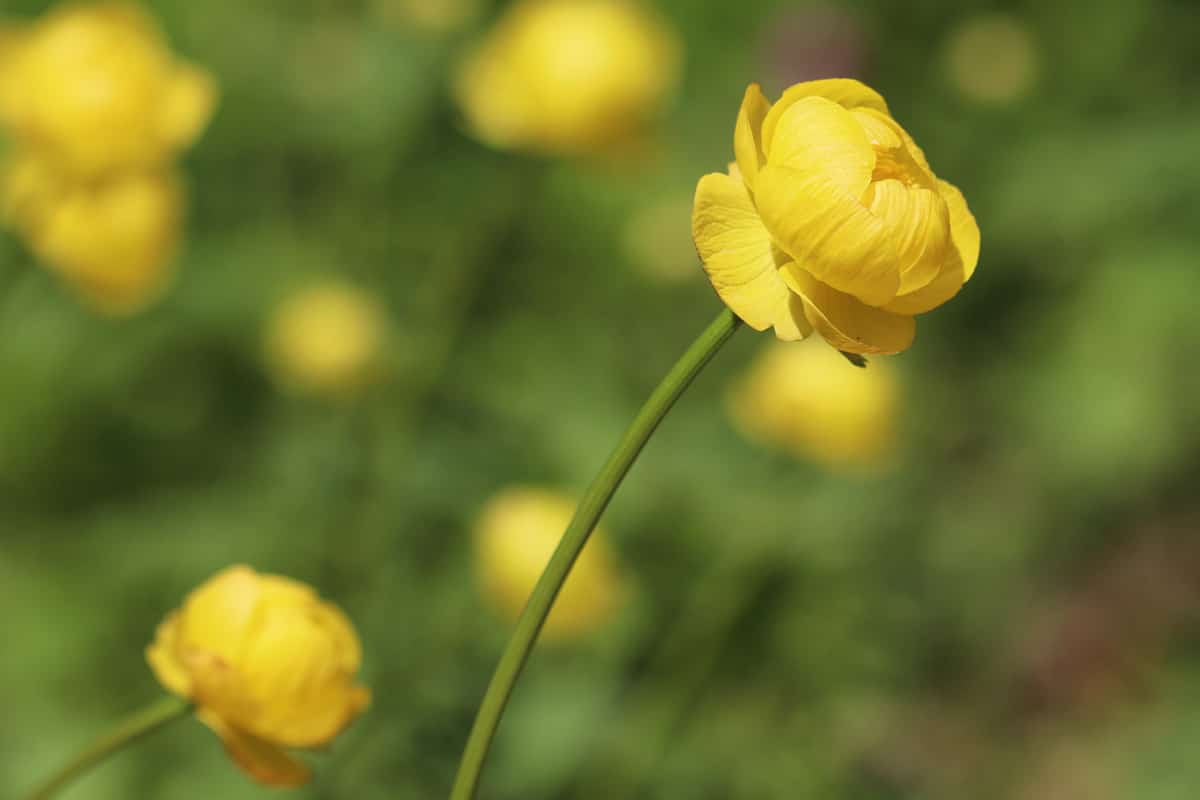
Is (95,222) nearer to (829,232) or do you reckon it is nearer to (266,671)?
(266,671)

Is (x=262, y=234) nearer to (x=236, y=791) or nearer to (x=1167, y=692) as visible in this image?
(x=236, y=791)

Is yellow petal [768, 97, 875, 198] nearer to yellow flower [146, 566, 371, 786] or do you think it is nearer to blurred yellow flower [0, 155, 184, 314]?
yellow flower [146, 566, 371, 786]

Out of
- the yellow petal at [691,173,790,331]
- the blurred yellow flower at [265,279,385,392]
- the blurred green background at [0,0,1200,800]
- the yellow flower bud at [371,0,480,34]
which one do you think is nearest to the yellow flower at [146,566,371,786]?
the yellow petal at [691,173,790,331]

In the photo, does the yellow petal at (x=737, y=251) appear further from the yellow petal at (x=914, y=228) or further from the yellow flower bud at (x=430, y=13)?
the yellow flower bud at (x=430, y=13)

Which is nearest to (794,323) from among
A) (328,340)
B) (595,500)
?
(595,500)

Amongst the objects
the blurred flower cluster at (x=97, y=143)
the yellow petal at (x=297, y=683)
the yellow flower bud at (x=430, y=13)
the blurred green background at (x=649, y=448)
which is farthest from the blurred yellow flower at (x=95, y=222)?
the yellow petal at (x=297, y=683)

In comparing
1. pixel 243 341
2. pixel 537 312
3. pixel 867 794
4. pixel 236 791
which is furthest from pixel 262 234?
pixel 867 794
